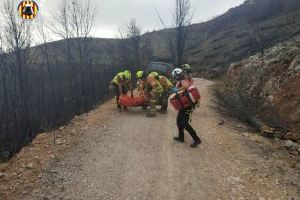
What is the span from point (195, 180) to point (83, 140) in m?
3.65

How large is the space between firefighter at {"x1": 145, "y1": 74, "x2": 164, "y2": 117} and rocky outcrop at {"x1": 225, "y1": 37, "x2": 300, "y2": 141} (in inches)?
157

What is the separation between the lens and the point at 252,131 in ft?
38.6

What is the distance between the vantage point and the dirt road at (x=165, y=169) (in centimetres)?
666

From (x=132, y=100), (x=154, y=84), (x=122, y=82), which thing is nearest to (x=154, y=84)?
(x=154, y=84)

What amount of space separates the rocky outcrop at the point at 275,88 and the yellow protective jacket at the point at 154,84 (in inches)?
156

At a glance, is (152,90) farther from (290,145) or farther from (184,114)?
(290,145)

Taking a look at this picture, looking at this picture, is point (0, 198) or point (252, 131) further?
point (252, 131)

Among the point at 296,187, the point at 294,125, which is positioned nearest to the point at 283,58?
the point at 294,125

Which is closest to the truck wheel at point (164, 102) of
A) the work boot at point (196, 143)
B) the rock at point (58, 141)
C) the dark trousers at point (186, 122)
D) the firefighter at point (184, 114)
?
the firefighter at point (184, 114)

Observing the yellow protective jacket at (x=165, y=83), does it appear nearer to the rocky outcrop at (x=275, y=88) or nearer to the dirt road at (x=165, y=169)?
the dirt road at (x=165, y=169)

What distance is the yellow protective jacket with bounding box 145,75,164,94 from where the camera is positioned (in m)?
12.5

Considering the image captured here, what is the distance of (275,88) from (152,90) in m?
5.06

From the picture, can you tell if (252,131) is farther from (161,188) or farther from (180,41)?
(180,41)

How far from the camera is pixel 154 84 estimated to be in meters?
12.5
